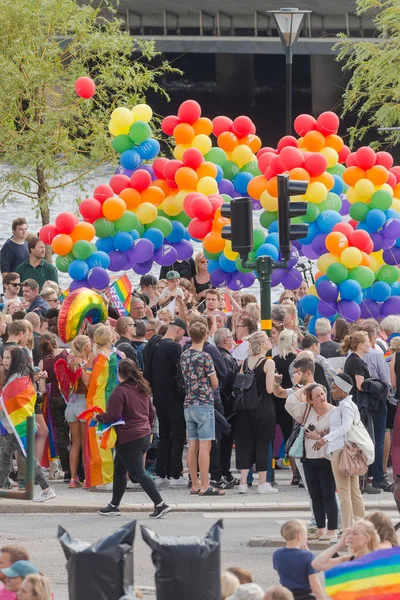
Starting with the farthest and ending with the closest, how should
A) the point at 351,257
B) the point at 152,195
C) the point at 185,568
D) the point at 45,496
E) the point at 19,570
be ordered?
1. the point at 152,195
2. the point at 351,257
3. the point at 45,496
4. the point at 19,570
5. the point at 185,568

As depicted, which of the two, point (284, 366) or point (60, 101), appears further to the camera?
point (60, 101)

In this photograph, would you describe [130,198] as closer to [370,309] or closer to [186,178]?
[186,178]

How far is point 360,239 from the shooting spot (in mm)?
17391

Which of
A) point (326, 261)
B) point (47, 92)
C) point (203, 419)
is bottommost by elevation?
point (203, 419)

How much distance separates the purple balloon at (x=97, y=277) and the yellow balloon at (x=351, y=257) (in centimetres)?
299

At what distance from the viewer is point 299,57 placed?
200 ft

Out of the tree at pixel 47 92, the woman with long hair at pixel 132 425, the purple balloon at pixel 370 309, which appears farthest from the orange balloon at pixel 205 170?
the tree at pixel 47 92

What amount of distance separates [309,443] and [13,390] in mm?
3097

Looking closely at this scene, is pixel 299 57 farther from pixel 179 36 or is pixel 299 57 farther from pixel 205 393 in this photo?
pixel 205 393

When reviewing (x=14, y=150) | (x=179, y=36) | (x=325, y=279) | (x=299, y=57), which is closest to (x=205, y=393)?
(x=325, y=279)

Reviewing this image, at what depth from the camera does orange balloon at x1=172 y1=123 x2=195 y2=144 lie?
18750 mm

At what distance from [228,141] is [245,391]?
5646mm

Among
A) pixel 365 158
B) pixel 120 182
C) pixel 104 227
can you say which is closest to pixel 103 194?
pixel 104 227

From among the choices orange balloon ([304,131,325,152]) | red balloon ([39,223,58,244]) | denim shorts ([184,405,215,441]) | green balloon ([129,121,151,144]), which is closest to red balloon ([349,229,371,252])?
orange balloon ([304,131,325,152])
